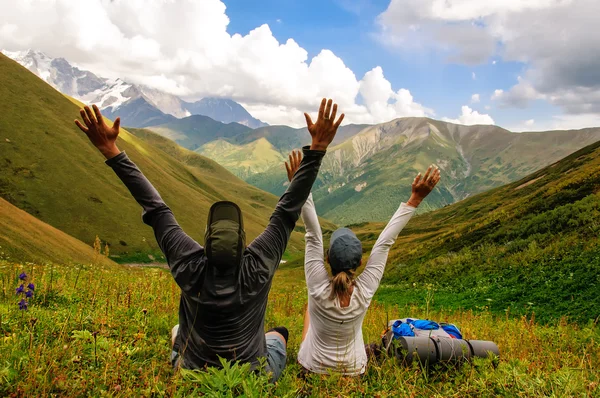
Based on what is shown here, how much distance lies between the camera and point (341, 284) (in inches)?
177

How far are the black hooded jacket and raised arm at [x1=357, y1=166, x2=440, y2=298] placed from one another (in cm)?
132

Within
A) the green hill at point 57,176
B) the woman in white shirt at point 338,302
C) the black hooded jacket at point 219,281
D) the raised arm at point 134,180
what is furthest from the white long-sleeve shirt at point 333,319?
the green hill at point 57,176

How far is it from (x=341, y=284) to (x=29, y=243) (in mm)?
32773

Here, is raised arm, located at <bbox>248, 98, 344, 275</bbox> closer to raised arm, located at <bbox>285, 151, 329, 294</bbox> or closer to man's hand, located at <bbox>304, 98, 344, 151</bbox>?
man's hand, located at <bbox>304, 98, 344, 151</bbox>

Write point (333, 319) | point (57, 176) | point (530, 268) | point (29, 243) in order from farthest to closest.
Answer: point (57, 176) → point (29, 243) → point (530, 268) → point (333, 319)

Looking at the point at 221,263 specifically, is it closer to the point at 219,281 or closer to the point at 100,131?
the point at 219,281

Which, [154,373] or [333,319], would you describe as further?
[333,319]

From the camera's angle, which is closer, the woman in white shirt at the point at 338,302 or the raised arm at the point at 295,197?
the raised arm at the point at 295,197

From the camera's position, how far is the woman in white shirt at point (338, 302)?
4.56m

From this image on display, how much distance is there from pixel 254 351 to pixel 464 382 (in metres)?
2.22

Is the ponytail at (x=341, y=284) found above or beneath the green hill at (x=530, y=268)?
above

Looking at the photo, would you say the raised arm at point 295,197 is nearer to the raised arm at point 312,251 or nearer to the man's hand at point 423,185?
the raised arm at point 312,251

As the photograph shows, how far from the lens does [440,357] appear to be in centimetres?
447

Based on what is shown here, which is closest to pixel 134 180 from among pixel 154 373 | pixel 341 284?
pixel 154 373
